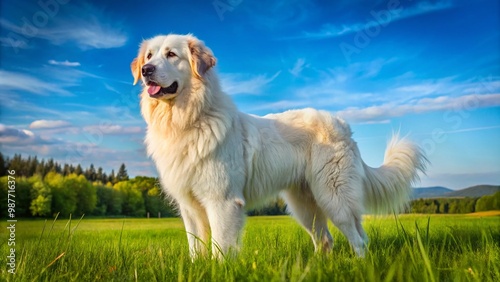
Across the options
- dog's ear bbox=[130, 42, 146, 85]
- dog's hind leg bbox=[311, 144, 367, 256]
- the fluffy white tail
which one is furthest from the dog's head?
the fluffy white tail

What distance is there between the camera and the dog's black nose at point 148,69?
409 centimetres

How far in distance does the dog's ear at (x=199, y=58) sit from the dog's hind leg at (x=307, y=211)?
2163 mm

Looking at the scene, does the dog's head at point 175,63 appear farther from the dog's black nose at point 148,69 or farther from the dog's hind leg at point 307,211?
the dog's hind leg at point 307,211

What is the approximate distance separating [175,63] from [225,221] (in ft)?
6.00

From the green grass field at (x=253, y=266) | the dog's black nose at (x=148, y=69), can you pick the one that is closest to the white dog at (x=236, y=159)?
the dog's black nose at (x=148, y=69)

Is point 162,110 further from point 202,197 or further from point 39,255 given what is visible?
Answer: point 39,255

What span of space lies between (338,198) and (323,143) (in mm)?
743

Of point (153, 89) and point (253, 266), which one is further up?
point (153, 89)

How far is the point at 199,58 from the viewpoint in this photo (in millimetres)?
4375

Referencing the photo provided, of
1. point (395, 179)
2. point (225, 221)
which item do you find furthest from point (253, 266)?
point (395, 179)

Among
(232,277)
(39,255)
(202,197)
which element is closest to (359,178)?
(202,197)

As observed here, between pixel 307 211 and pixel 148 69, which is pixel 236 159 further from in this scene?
pixel 307 211

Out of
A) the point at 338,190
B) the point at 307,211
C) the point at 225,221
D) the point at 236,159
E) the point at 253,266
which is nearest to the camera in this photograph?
the point at 253,266

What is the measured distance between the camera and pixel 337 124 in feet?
17.4
